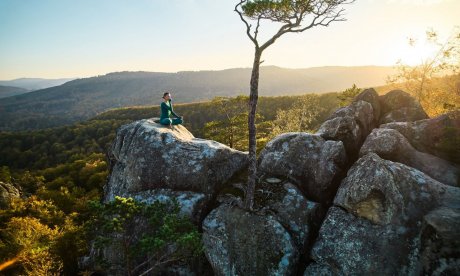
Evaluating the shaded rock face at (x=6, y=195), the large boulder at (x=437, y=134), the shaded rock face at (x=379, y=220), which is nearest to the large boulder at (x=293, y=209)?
the shaded rock face at (x=379, y=220)

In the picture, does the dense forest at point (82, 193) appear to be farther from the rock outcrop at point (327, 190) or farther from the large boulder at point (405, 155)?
the large boulder at point (405, 155)

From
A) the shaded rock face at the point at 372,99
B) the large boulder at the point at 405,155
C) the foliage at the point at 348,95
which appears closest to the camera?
the large boulder at the point at 405,155

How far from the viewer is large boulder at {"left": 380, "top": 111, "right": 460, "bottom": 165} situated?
52.9ft

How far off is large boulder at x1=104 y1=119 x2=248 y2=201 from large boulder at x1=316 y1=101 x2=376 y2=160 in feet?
18.4

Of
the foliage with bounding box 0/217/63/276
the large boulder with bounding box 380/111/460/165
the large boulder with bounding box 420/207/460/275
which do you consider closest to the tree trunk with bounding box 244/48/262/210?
the large boulder with bounding box 420/207/460/275

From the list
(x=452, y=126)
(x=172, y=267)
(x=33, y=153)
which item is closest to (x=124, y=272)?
(x=172, y=267)

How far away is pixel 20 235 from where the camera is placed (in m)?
26.4

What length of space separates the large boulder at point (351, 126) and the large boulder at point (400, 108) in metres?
1.67

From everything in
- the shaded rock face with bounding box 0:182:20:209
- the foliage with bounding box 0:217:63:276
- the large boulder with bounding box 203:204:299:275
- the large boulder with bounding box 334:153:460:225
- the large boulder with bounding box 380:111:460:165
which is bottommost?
the shaded rock face with bounding box 0:182:20:209

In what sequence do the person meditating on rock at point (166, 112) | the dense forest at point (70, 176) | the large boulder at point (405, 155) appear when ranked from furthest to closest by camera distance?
1. the dense forest at point (70, 176)
2. the person meditating on rock at point (166, 112)
3. the large boulder at point (405, 155)

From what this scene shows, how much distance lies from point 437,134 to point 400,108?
13.9 feet

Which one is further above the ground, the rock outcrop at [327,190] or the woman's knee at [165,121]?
the woman's knee at [165,121]

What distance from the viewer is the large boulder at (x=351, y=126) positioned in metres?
17.9

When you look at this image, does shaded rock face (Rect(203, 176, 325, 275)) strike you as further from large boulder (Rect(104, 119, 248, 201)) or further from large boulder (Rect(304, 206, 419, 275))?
large boulder (Rect(104, 119, 248, 201))
